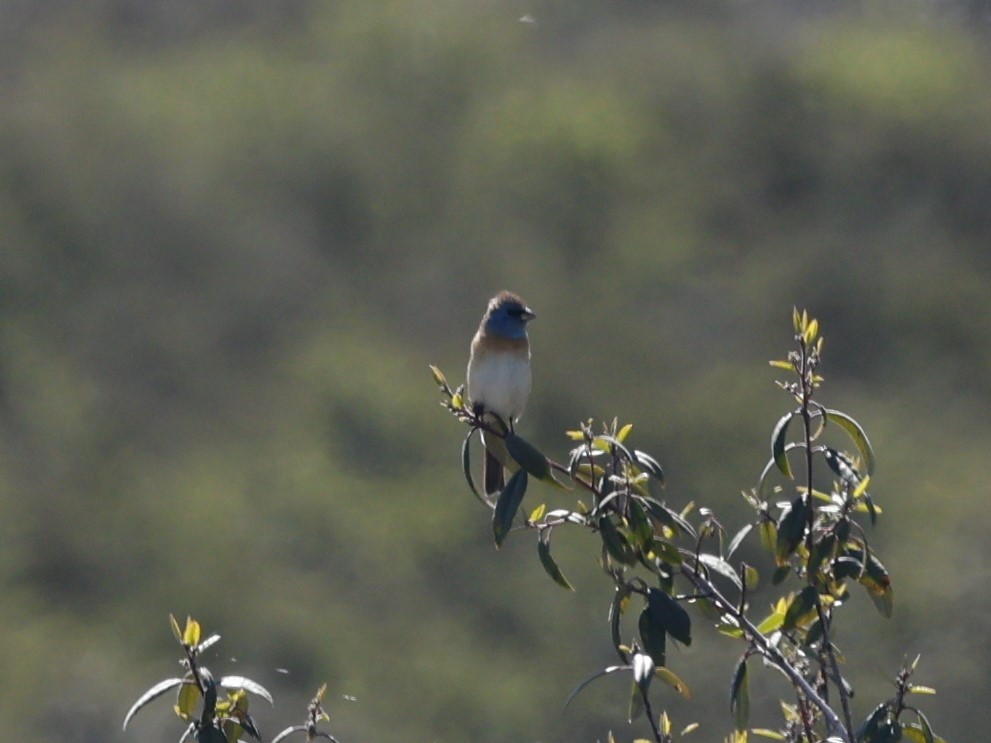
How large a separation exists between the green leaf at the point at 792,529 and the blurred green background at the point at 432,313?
9482 millimetres

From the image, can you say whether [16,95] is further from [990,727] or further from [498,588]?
[990,727]

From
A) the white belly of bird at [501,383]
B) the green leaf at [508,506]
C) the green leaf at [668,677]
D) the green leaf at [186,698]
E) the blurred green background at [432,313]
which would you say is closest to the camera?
the green leaf at [186,698]

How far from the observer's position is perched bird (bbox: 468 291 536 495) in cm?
671

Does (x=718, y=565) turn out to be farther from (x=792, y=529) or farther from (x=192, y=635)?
(x=192, y=635)

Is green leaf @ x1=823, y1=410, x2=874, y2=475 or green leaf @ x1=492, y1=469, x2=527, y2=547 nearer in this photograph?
green leaf @ x1=823, y1=410, x2=874, y2=475

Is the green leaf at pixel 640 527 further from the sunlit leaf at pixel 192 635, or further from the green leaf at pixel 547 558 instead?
the sunlit leaf at pixel 192 635

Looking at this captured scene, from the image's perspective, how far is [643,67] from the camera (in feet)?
80.2

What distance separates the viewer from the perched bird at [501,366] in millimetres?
6711

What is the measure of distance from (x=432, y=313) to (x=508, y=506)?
1706cm

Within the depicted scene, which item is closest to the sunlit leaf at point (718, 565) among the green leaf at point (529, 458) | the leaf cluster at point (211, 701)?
the green leaf at point (529, 458)

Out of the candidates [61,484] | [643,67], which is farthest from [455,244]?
[61,484]

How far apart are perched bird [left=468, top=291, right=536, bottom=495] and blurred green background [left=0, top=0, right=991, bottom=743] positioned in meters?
6.88

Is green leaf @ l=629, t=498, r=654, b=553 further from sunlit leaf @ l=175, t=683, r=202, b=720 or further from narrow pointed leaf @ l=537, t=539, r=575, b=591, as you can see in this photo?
sunlit leaf @ l=175, t=683, r=202, b=720

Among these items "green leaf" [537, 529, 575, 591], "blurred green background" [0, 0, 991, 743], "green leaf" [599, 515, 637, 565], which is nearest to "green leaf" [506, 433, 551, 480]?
"green leaf" [537, 529, 575, 591]
